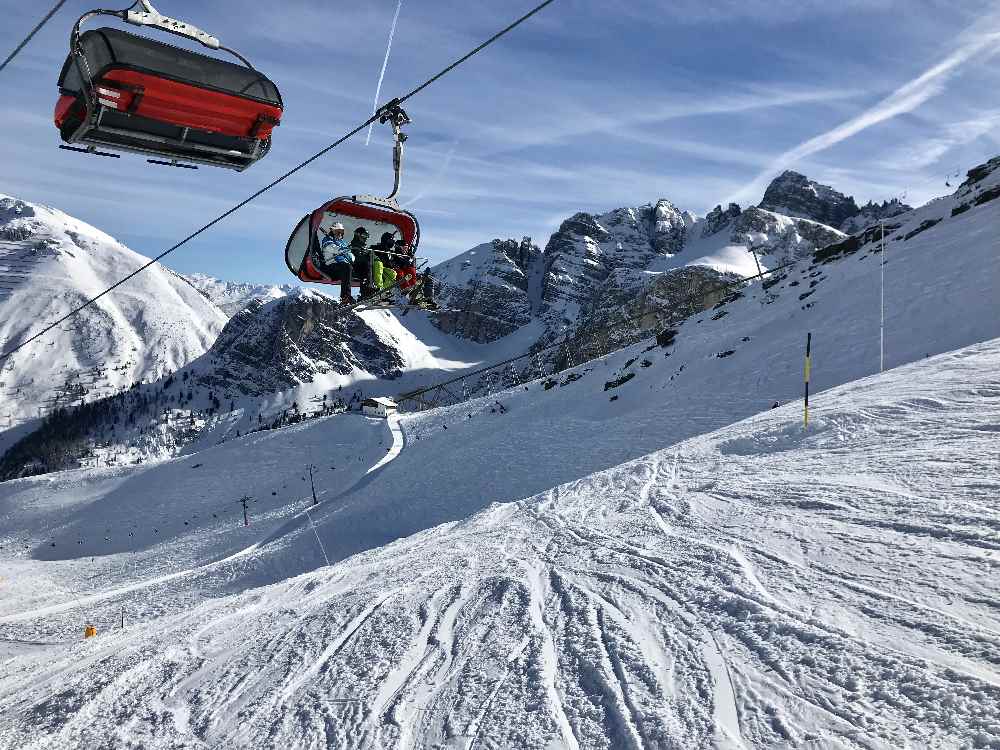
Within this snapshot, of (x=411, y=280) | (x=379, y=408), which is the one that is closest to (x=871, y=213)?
(x=379, y=408)

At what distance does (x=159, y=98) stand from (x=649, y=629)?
27.8 feet

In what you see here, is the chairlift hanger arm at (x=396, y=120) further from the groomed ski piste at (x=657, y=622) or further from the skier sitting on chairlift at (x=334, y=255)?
the groomed ski piste at (x=657, y=622)

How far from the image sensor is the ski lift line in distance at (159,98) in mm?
7480

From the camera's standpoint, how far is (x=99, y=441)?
634ft

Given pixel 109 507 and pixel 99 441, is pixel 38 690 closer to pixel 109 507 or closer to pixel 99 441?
pixel 109 507

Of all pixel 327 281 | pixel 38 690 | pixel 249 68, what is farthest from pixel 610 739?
pixel 327 281

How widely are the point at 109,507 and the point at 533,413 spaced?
109 feet

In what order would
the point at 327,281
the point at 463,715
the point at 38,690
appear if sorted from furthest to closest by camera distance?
the point at 327,281 → the point at 38,690 → the point at 463,715

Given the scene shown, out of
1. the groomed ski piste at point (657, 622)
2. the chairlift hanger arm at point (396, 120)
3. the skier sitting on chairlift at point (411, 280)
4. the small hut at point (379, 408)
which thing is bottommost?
the small hut at point (379, 408)

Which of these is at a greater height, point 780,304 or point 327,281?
point 327,281

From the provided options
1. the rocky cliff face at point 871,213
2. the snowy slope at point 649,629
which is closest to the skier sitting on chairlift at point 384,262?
the snowy slope at point 649,629

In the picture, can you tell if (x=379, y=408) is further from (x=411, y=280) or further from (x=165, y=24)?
(x=165, y=24)

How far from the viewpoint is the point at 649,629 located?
573 centimetres

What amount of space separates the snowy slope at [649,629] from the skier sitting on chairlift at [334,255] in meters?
5.31
